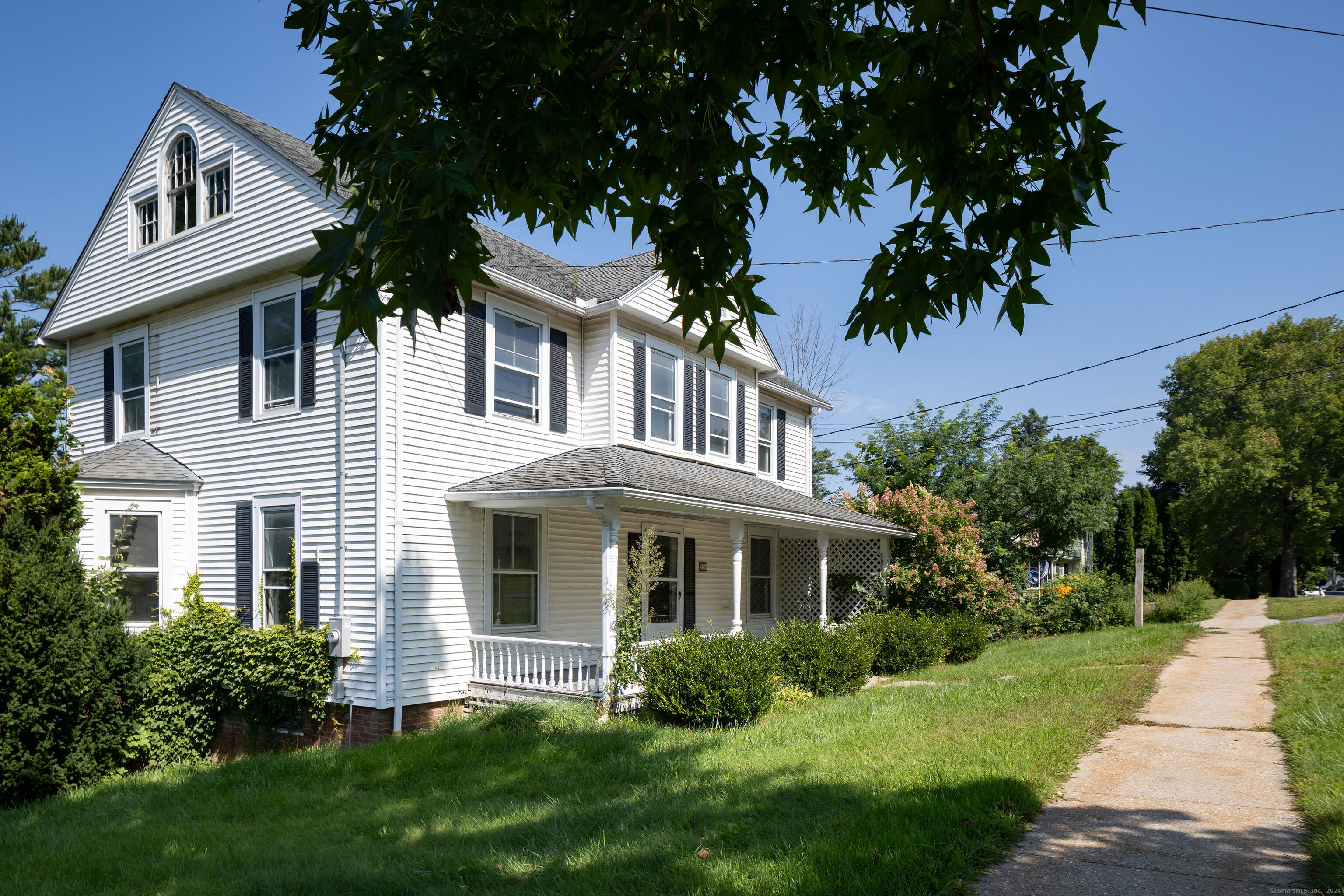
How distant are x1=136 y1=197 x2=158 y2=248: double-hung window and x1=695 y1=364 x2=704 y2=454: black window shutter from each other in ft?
30.0

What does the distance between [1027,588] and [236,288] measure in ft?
63.1

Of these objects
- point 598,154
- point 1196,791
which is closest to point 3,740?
point 598,154

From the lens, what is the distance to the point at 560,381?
13828mm

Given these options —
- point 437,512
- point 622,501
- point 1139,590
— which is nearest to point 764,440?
point 622,501

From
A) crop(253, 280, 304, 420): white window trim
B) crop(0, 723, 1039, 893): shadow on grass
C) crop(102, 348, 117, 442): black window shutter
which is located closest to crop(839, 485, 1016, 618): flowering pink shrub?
crop(0, 723, 1039, 893): shadow on grass

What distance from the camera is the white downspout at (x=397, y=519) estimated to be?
1105cm

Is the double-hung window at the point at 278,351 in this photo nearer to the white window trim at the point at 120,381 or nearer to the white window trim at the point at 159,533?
the white window trim at the point at 159,533

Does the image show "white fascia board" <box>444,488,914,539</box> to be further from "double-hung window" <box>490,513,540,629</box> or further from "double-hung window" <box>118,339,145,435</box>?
"double-hung window" <box>118,339,145,435</box>

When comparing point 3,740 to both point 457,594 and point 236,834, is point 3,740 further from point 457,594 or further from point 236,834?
point 457,594

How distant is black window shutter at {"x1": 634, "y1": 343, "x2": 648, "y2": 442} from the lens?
14.5 m

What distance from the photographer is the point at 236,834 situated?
6.95 metres

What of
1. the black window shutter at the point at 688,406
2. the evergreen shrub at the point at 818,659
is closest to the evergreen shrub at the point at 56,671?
the evergreen shrub at the point at 818,659

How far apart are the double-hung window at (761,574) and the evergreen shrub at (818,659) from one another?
20.4 feet

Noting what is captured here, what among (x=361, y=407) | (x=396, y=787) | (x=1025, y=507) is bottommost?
(x=396, y=787)
